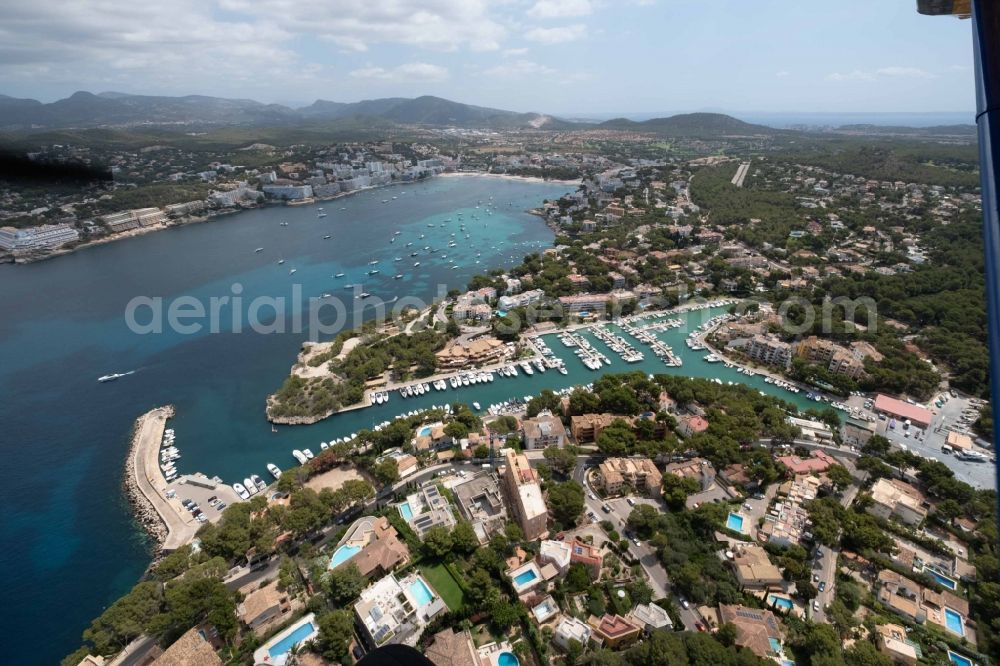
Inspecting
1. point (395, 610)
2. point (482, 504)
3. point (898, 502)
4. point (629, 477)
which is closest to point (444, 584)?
point (395, 610)

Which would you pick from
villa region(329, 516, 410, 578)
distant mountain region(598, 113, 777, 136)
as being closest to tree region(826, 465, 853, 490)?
villa region(329, 516, 410, 578)

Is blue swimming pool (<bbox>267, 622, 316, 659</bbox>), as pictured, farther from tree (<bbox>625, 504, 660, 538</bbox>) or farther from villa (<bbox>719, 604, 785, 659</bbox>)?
villa (<bbox>719, 604, 785, 659</bbox>)

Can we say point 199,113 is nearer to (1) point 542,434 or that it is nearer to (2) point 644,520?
(1) point 542,434

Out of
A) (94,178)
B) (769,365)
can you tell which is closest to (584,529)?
(769,365)

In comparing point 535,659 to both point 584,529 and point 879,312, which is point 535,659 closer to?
point 584,529

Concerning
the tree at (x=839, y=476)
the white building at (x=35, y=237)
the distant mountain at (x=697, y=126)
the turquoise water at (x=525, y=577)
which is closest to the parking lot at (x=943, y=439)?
the tree at (x=839, y=476)
